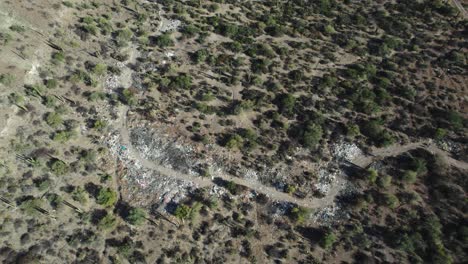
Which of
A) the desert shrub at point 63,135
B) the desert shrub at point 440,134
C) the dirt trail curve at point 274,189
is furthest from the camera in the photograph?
the desert shrub at point 440,134

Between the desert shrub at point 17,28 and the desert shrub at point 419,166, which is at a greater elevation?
the desert shrub at point 17,28

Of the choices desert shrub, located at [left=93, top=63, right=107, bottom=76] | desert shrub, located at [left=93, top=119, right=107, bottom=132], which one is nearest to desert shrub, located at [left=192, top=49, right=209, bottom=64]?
desert shrub, located at [left=93, top=63, right=107, bottom=76]

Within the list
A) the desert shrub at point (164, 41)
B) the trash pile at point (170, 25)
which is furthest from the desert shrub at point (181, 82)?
A: the trash pile at point (170, 25)

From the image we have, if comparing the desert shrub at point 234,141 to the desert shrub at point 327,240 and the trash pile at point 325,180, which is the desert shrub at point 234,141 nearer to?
the trash pile at point 325,180

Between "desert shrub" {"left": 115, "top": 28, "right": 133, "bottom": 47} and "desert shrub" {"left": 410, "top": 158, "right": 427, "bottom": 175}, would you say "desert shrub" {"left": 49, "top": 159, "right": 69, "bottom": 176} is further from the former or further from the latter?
"desert shrub" {"left": 410, "top": 158, "right": 427, "bottom": 175}

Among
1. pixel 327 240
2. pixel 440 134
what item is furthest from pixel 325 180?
pixel 440 134

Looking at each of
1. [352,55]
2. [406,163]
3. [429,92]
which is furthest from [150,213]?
[429,92]
